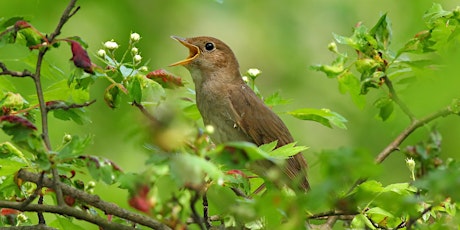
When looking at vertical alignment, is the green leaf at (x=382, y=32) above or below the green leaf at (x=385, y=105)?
above

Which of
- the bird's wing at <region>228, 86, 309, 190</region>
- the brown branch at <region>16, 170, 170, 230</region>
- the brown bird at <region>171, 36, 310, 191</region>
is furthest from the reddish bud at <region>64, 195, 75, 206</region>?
the bird's wing at <region>228, 86, 309, 190</region>

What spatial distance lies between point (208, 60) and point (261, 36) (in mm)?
4292

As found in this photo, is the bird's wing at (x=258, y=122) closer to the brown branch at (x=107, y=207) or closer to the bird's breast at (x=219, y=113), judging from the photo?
the bird's breast at (x=219, y=113)

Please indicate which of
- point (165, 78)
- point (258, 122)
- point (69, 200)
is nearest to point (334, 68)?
point (165, 78)

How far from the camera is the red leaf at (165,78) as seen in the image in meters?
3.60

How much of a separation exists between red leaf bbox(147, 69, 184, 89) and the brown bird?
1.20 metres

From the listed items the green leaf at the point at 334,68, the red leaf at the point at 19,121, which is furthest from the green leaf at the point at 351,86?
the red leaf at the point at 19,121

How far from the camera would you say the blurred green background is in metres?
6.97

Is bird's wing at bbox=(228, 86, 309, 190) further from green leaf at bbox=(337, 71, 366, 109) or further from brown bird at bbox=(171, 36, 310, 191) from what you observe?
green leaf at bbox=(337, 71, 366, 109)

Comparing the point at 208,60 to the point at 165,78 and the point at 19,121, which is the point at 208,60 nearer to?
the point at 165,78

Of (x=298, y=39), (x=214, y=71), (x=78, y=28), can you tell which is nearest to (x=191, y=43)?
(x=214, y=71)

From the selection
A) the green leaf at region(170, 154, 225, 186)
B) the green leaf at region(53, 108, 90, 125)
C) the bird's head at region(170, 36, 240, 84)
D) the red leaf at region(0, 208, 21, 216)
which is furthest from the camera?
the bird's head at region(170, 36, 240, 84)

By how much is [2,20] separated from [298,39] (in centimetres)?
625

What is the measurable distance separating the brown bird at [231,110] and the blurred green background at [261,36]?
75cm
